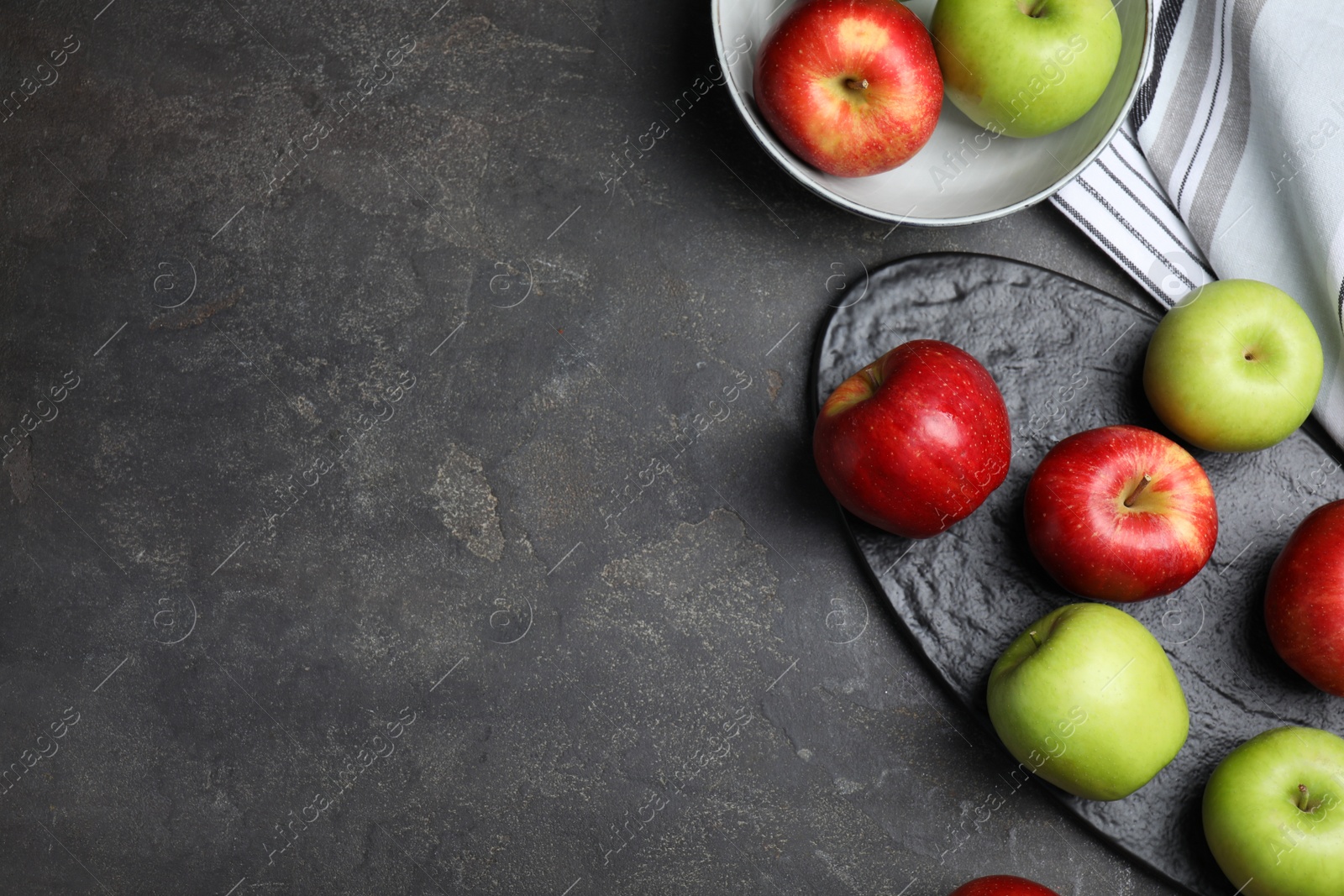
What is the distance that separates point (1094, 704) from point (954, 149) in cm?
65

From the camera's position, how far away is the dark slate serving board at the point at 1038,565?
108 cm

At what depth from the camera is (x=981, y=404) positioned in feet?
3.28

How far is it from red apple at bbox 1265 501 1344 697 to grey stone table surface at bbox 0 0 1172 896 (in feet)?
1.03

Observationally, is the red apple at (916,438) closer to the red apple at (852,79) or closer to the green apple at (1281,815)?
the red apple at (852,79)

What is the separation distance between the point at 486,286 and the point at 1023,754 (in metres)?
0.82

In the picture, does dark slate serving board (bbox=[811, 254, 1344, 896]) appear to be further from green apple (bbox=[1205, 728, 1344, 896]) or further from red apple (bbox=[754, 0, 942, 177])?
red apple (bbox=[754, 0, 942, 177])

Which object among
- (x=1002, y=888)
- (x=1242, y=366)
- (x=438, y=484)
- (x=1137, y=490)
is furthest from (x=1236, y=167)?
(x=438, y=484)

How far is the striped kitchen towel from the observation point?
1124 millimetres

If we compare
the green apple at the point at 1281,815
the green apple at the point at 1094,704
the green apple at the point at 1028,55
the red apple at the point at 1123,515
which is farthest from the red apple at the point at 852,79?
the green apple at the point at 1281,815

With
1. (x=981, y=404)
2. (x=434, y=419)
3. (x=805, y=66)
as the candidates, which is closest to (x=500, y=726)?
(x=434, y=419)

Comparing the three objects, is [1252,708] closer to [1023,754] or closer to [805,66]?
[1023,754]

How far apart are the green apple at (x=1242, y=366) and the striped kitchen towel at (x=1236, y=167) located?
128mm

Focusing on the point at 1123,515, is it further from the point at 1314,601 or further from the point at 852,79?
the point at 852,79

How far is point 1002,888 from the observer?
3.34 feet
